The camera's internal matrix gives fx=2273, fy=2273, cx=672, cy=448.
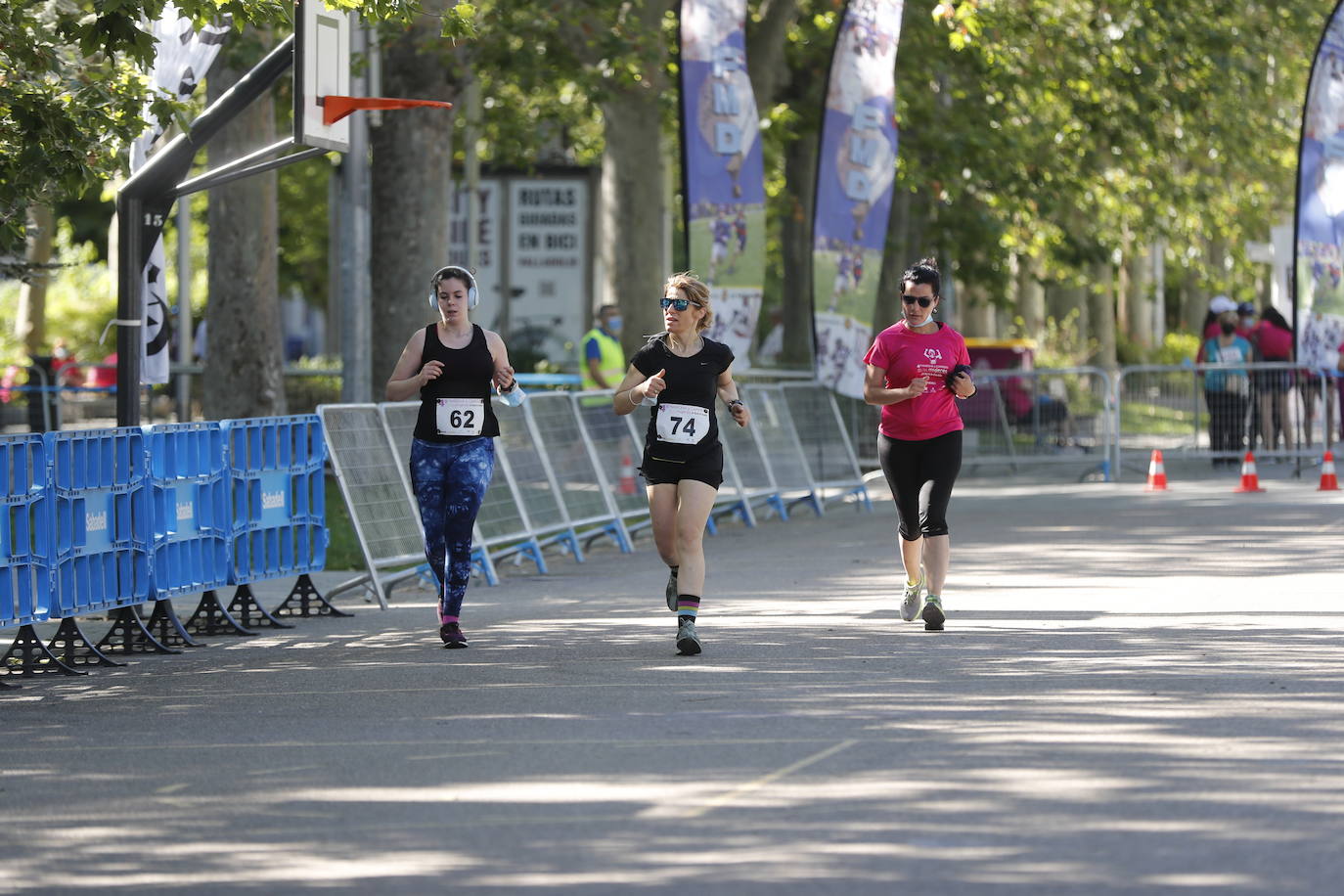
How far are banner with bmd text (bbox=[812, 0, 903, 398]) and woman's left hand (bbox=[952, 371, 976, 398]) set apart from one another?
368 inches

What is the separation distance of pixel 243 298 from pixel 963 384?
10053 millimetres

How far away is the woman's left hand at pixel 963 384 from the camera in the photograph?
1120cm

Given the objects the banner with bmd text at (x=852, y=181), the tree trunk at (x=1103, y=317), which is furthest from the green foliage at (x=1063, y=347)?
the banner with bmd text at (x=852, y=181)

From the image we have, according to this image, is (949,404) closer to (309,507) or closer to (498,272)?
(309,507)

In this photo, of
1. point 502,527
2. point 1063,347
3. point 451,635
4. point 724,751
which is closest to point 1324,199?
point 502,527

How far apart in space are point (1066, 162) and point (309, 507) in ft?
67.2

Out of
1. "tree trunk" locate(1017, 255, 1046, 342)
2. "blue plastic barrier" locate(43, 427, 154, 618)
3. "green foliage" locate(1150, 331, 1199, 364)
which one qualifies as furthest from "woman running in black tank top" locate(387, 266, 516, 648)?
"green foliage" locate(1150, 331, 1199, 364)

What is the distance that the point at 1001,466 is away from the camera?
25.3m

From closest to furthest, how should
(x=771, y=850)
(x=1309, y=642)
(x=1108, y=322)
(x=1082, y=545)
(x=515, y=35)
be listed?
(x=771, y=850)
(x=1309, y=642)
(x=1082, y=545)
(x=515, y=35)
(x=1108, y=322)

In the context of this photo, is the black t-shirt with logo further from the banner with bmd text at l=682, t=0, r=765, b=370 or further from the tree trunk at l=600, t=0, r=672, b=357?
the tree trunk at l=600, t=0, r=672, b=357

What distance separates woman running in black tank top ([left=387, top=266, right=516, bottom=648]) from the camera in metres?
11.2

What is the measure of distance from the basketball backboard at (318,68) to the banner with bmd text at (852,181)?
9421 mm

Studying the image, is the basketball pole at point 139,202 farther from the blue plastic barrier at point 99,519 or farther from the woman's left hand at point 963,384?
the woman's left hand at point 963,384

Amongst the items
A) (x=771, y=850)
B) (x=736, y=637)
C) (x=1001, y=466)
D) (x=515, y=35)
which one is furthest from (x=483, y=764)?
(x=1001, y=466)
